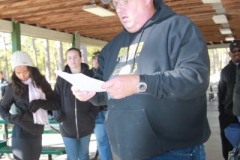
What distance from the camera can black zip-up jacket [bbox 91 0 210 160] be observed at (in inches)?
63.6

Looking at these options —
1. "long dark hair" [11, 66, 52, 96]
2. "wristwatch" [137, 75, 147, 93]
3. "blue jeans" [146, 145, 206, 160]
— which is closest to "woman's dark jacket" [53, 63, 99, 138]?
"long dark hair" [11, 66, 52, 96]

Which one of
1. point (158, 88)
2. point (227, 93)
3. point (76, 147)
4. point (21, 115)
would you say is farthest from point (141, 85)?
point (227, 93)

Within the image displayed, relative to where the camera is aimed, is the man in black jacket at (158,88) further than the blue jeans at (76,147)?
No

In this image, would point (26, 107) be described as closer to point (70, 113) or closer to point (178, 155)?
point (70, 113)

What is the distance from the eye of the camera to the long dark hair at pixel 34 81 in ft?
13.0

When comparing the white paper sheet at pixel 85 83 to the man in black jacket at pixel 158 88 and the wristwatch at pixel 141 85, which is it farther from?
the wristwatch at pixel 141 85

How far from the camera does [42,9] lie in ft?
24.5

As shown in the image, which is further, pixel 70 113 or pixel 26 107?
pixel 70 113

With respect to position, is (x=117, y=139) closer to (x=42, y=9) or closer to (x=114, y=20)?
(x=42, y=9)

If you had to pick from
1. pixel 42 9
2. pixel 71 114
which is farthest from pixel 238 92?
pixel 42 9

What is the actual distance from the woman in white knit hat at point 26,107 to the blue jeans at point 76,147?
2.34 ft

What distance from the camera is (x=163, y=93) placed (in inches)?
63.2

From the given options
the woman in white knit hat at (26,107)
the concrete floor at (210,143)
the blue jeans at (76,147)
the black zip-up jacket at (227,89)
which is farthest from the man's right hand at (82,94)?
the concrete floor at (210,143)

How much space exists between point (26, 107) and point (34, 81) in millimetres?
288
